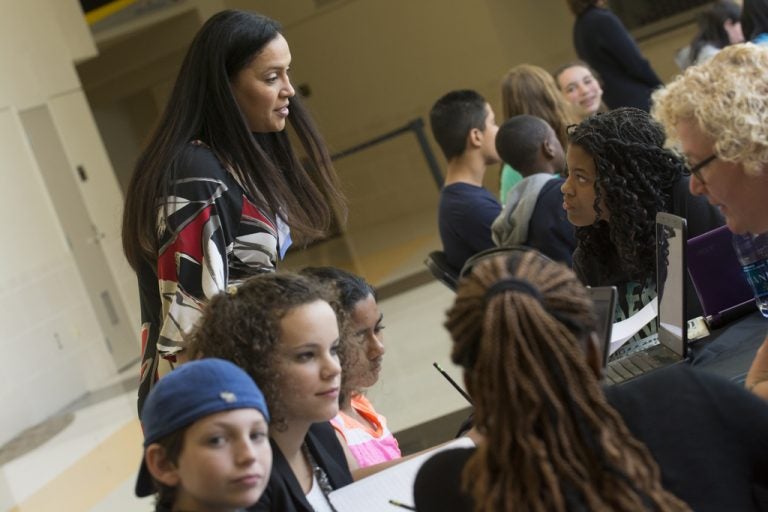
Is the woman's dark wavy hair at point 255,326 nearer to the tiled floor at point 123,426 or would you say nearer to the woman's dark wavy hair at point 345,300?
the woman's dark wavy hair at point 345,300

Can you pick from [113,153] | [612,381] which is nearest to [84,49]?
[113,153]

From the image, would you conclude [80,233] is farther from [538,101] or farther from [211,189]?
[211,189]

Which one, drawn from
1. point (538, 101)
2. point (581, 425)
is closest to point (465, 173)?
point (538, 101)

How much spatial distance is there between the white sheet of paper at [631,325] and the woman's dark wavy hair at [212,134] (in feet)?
2.21

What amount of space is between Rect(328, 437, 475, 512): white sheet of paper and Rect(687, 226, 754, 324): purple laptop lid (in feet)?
2.28

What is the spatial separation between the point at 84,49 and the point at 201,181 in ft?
22.3

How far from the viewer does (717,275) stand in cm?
229

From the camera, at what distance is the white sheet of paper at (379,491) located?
1.78 metres

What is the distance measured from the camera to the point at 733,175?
179 cm

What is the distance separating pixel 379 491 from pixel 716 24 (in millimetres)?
5193

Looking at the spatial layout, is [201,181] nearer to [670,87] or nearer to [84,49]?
[670,87]

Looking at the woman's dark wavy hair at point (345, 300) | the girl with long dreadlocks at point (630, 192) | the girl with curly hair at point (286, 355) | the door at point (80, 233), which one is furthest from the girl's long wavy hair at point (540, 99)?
the door at point (80, 233)

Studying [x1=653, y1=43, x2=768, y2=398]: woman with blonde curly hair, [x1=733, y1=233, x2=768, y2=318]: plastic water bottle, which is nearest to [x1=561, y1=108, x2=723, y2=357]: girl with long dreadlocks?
[x1=733, y1=233, x2=768, y2=318]: plastic water bottle

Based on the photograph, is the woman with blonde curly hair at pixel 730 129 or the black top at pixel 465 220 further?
the black top at pixel 465 220
